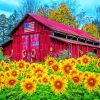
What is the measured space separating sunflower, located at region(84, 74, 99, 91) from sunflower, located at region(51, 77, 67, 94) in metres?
0.29

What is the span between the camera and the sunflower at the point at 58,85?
387 centimetres

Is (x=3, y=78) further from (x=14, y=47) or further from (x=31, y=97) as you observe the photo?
(x=14, y=47)

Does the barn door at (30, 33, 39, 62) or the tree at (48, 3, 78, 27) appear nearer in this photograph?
the barn door at (30, 33, 39, 62)

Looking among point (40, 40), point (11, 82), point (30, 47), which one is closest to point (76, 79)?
point (11, 82)

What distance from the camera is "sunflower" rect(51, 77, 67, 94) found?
12.7 feet

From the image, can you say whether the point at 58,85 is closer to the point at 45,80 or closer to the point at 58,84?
the point at 58,84

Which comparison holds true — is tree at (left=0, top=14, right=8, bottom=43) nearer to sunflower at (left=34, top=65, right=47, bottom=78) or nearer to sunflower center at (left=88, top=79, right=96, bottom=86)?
sunflower at (left=34, top=65, right=47, bottom=78)

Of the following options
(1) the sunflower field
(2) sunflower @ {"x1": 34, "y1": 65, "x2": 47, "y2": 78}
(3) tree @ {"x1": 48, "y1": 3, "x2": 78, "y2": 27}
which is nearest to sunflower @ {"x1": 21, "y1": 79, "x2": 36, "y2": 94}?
(1) the sunflower field

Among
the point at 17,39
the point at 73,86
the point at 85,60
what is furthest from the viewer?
the point at 17,39

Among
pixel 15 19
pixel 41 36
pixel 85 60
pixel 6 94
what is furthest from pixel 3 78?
pixel 15 19

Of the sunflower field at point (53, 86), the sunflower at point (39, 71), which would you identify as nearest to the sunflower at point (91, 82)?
the sunflower field at point (53, 86)

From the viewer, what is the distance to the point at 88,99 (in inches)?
155

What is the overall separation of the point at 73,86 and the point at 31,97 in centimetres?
61

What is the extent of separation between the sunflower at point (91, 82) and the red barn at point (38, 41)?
24.3m
